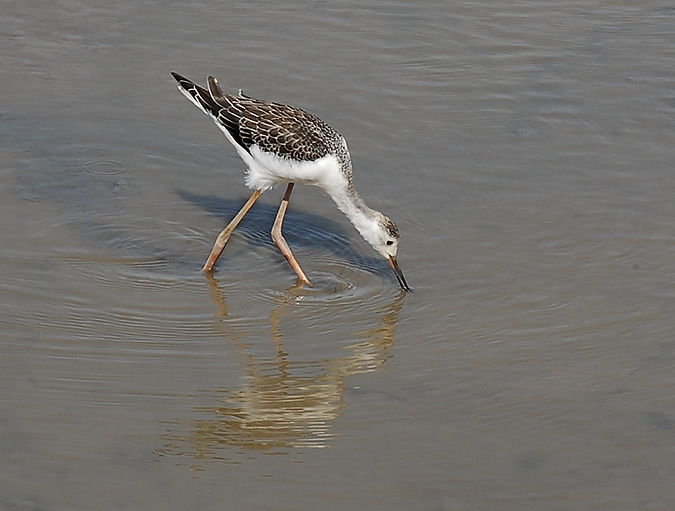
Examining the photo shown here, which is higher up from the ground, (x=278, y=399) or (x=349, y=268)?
(x=349, y=268)

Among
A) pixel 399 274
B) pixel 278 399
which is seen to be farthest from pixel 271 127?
pixel 278 399

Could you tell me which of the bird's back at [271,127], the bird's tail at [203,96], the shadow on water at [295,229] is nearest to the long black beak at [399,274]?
the shadow on water at [295,229]

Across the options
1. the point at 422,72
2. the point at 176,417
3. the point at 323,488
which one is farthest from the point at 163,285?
the point at 422,72

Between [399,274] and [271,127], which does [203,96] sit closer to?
[271,127]

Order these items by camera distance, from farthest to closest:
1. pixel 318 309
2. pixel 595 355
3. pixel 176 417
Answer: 1. pixel 318 309
2. pixel 595 355
3. pixel 176 417

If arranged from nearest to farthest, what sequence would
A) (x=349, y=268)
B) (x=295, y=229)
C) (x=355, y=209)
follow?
1. (x=355, y=209)
2. (x=349, y=268)
3. (x=295, y=229)

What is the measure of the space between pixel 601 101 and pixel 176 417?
524 centimetres

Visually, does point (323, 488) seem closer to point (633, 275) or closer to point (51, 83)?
point (633, 275)

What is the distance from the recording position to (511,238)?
7621mm

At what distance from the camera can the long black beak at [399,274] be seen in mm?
7059

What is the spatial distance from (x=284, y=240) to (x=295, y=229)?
49 centimetres

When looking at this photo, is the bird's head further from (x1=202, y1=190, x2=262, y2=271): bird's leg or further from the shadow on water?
(x1=202, y1=190, x2=262, y2=271): bird's leg

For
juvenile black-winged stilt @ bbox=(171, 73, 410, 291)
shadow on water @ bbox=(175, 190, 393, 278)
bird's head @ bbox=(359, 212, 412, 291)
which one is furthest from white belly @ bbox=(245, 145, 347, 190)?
shadow on water @ bbox=(175, 190, 393, 278)

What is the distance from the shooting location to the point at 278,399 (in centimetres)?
587
